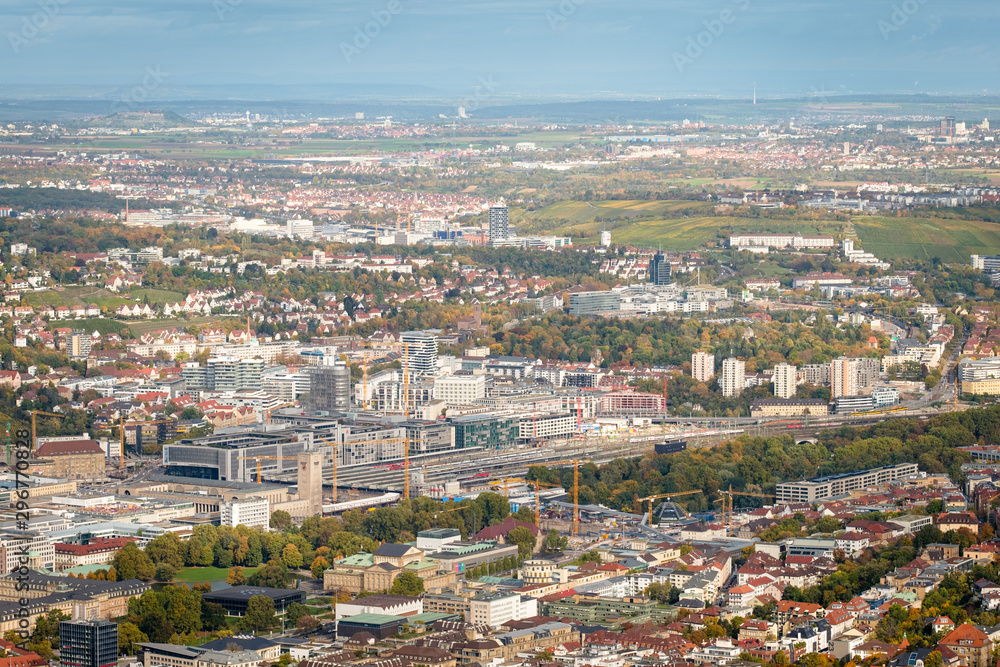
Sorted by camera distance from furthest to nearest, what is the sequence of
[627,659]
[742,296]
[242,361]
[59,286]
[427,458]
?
[742,296]
[59,286]
[242,361]
[427,458]
[627,659]

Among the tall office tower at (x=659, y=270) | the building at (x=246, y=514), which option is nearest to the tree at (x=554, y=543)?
the building at (x=246, y=514)

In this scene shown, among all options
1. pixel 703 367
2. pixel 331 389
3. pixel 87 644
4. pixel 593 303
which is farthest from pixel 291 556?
pixel 593 303

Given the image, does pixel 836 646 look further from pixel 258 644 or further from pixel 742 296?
pixel 742 296

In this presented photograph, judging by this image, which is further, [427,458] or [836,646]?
[427,458]

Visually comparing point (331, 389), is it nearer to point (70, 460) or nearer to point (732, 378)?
point (70, 460)

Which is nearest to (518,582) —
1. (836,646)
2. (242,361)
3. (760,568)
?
(760,568)

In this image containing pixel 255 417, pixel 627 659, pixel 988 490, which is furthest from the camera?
pixel 255 417
